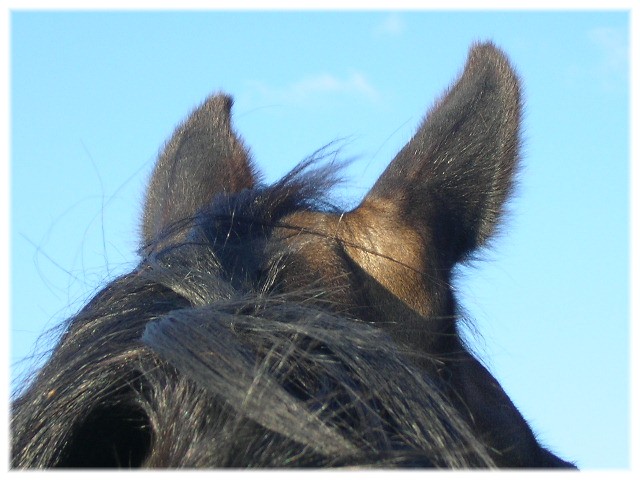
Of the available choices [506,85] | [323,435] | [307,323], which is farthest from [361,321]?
[506,85]

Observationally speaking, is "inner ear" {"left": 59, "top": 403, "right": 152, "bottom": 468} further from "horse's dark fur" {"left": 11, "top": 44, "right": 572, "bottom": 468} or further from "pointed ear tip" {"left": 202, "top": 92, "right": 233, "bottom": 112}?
"pointed ear tip" {"left": 202, "top": 92, "right": 233, "bottom": 112}

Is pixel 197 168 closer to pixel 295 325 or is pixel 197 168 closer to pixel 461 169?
pixel 461 169

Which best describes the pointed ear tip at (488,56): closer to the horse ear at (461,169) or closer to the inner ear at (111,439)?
the horse ear at (461,169)

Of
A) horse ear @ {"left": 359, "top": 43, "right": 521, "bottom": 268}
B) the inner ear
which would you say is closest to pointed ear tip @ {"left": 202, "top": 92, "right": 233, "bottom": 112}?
horse ear @ {"left": 359, "top": 43, "right": 521, "bottom": 268}

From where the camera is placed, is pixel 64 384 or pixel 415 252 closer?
pixel 64 384

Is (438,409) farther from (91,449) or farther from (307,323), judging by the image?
(91,449)

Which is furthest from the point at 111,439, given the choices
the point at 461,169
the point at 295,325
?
the point at 461,169

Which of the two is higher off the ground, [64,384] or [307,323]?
[307,323]

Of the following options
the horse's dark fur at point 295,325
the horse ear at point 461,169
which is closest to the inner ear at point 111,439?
the horse's dark fur at point 295,325
